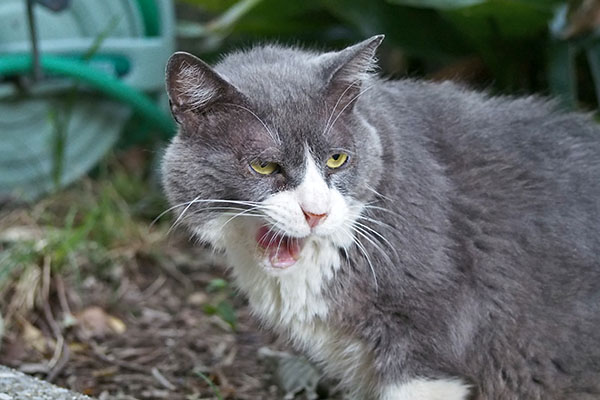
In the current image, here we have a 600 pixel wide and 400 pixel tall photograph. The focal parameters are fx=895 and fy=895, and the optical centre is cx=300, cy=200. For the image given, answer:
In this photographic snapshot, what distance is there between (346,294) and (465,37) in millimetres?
1883

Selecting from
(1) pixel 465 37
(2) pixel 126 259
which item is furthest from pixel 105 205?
(1) pixel 465 37

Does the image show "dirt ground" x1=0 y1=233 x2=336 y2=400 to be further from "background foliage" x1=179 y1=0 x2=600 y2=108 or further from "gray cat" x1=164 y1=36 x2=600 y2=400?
"background foliage" x1=179 y1=0 x2=600 y2=108

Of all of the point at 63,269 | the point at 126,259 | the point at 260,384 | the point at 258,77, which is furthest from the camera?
the point at 126,259

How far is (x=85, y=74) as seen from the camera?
3.89m

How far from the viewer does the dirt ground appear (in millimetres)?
2883

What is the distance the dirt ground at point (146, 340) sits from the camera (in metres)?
2.88

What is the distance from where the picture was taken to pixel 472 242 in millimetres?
2338

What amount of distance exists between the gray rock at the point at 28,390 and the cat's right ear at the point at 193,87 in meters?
0.76

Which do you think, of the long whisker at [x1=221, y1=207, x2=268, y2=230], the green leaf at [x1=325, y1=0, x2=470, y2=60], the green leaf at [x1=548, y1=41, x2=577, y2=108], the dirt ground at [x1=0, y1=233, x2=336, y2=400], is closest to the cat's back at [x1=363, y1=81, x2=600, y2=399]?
the long whisker at [x1=221, y1=207, x2=268, y2=230]

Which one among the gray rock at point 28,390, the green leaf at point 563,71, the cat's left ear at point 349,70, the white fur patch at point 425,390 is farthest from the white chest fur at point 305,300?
the green leaf at point 563,71

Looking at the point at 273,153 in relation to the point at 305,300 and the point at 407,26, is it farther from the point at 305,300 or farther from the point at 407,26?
the point at 407,26

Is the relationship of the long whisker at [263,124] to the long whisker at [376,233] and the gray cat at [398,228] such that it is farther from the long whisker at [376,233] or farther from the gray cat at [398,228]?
the long whisker at [376,233]

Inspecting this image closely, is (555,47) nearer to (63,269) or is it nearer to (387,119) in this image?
(387,119)

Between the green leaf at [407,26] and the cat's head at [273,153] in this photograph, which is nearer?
the cat's head at [273,153]
